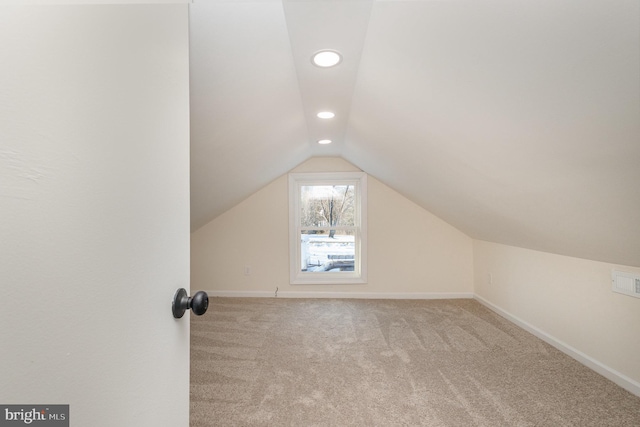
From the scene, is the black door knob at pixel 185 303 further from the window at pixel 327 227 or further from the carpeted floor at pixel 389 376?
the window at pixel 327 227

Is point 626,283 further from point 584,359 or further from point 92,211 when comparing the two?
point 92,211

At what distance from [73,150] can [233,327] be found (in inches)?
117

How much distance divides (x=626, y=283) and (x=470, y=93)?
1.85 m

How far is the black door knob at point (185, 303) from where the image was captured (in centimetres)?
69

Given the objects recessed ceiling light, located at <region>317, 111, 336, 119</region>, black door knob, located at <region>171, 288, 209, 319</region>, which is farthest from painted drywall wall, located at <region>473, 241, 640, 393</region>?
black door knob, located at <region>171, 288, 209, 319</region>

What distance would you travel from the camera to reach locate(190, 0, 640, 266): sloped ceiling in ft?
3.02

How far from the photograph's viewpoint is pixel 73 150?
0.43 m

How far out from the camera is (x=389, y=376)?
2.13m

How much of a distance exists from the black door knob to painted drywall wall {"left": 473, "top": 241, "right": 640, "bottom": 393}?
8.67ft

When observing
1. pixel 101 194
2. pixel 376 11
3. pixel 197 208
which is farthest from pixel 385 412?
pixel 197 208

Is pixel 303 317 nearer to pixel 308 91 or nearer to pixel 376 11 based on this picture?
pixel 308 91

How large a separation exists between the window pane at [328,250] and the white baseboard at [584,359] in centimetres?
200

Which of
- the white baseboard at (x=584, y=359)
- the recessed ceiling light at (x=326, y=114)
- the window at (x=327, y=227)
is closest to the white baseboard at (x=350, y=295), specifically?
the window at (x=327, y=227)

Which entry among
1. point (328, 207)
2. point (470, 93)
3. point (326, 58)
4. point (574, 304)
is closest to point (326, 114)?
point (326, 58)
